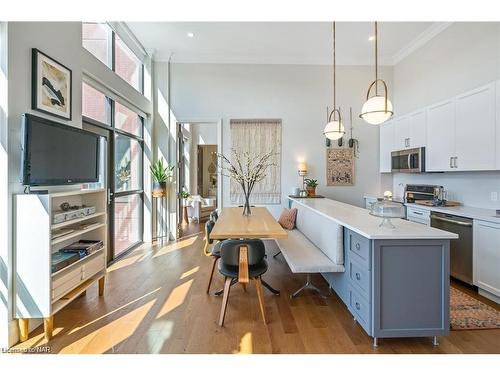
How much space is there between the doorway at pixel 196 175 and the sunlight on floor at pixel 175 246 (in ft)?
1.10

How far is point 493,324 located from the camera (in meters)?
2.28

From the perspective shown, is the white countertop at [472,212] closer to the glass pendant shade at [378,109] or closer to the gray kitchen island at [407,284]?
the gray kitchen island at [407,284]

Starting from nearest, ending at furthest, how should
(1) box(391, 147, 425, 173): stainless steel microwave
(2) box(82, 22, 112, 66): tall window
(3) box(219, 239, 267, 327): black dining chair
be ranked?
(3) box(219, 239, 267, 327): black dining chair → (2) box(82, 22, 112, 66): tall window → (1) box(391, 147, 425, 173): stainless steel microwave

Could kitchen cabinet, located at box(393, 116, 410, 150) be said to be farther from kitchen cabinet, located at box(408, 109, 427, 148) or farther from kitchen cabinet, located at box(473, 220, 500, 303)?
kitchen cabinet, located at box(473, 220, 500, 303)

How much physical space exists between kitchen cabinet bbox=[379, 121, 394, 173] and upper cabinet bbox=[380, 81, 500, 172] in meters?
0.53

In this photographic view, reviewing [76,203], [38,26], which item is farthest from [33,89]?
[76,203]

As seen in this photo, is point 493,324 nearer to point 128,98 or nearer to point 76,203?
point 76,203

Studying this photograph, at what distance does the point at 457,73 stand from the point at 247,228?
3925 mm

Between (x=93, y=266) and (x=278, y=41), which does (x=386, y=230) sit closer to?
(x=93, y=266)

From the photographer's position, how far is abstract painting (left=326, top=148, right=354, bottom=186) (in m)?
5.50

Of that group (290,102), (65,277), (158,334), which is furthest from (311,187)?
(65,277)

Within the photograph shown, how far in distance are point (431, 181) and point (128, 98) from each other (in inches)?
205

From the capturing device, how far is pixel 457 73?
3.82 m

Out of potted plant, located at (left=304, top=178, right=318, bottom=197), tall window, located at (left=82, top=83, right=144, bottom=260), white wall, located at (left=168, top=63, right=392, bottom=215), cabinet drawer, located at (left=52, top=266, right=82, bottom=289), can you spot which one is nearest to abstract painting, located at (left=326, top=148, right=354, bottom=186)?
white wall, located at (left=168, top=63, right=392, bottom=215)
